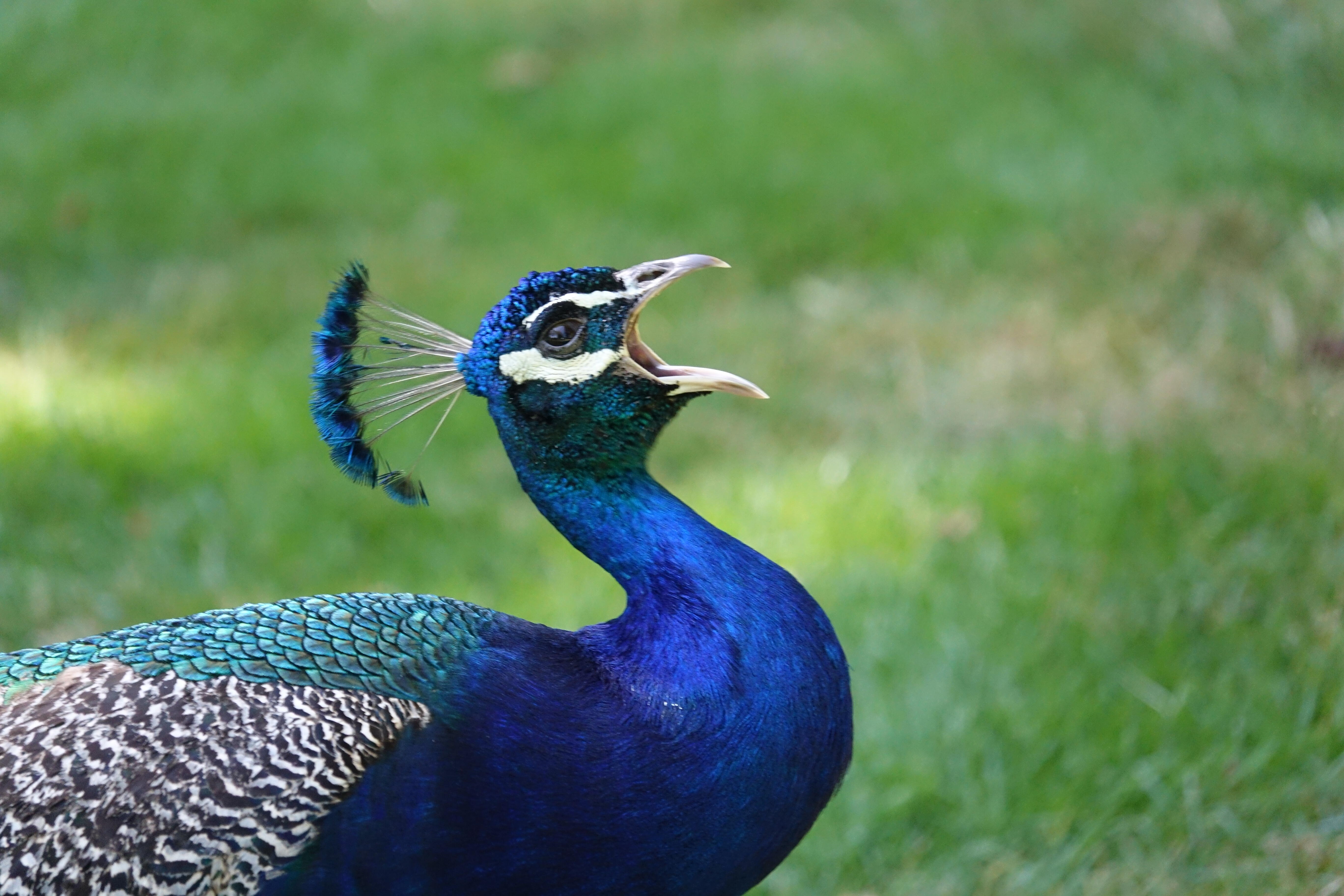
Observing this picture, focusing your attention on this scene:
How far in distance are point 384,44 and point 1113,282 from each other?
145 inches

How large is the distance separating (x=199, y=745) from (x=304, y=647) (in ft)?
0.72

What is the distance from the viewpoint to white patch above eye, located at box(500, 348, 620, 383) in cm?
225

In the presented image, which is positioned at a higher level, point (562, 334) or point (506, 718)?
point (562, 334)

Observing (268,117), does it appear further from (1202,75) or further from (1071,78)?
(1202,75)

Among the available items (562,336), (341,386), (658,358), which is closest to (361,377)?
(341,386)

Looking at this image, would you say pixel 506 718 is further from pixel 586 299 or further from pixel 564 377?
pixel 586 299

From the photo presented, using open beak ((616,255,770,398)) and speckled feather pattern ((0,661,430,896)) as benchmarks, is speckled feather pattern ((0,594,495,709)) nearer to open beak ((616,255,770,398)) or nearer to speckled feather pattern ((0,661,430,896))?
speckled feather pattern ((0,661,430,896))

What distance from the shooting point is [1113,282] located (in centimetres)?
533

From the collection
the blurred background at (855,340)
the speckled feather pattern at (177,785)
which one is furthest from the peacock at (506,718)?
the blurred background at (855,340)

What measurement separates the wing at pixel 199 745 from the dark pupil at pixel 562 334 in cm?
→ 47

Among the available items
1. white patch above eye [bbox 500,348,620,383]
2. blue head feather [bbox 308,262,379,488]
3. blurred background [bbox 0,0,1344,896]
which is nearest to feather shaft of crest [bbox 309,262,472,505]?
blue head feather [bbox 308,262,379,488]

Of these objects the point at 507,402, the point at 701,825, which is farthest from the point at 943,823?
the point at 507,402

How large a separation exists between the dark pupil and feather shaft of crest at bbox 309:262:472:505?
0.20 metres

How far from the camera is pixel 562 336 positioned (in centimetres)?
227
